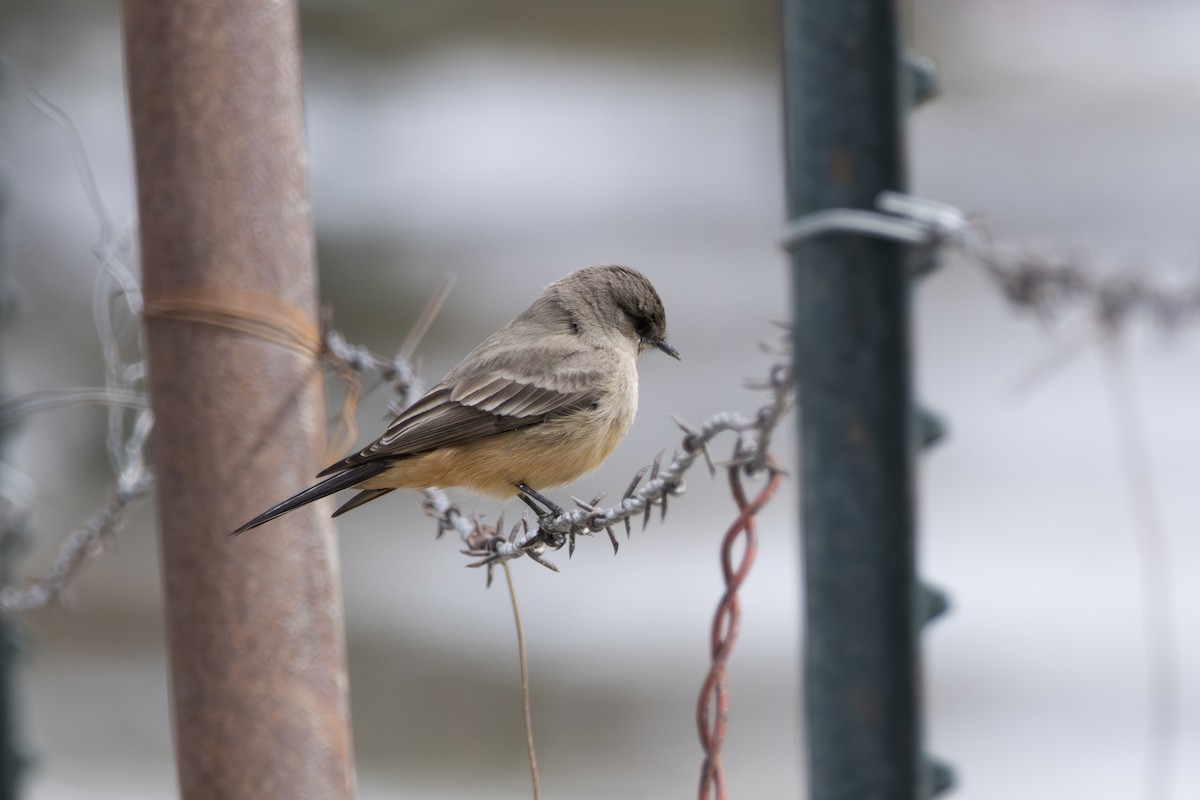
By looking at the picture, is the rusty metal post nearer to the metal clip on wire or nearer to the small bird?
the small bird

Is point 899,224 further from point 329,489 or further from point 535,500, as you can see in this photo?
point 535,500

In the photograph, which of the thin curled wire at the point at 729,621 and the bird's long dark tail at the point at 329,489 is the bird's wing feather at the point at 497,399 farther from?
the thin curled wire at the point at 729,621

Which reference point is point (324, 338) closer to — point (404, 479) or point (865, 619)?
point (404, 479)

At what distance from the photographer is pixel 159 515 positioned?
2.35m

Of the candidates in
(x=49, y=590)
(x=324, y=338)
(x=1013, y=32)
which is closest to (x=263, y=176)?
(x=324, y=338)

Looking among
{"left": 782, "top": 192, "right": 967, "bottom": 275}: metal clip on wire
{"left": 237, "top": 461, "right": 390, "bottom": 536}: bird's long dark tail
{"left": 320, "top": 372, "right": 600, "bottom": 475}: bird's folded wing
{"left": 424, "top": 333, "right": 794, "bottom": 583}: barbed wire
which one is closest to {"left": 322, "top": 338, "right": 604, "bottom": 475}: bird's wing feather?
{"left": 320, "top": 372, "right": 600, "bottom": 475}: bird's folded wing

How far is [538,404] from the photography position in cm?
249

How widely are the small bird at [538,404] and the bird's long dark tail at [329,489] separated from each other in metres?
0.06

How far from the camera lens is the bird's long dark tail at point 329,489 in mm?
1992

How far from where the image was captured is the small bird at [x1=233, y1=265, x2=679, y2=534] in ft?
8.02

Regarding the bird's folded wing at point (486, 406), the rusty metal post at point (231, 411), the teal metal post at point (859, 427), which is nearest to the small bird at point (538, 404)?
the bird's folded wing at point (486, 406)

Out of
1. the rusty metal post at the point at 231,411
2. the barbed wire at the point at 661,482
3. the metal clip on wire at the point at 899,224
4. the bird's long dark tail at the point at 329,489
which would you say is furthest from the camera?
the rusty metal post at the point at 231,411

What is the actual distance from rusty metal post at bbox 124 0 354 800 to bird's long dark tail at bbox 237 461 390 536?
0.41 feet

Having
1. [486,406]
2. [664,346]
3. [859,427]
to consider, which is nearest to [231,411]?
[486,406]
